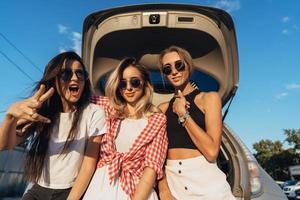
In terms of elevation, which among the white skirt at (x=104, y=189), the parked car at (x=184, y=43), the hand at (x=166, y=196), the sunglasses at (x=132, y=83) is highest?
the parked car at (x=184, y=43)

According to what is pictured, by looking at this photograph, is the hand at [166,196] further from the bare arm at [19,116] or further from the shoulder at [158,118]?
Answer: the bare arm at [19,116]

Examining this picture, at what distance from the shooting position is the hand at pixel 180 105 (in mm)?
2018

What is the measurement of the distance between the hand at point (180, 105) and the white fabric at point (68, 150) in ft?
1.49

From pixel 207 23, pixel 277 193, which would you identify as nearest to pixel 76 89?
pixel 207 23

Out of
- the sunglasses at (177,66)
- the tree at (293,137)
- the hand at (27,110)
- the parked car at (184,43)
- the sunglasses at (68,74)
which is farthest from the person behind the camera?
the tree at (293,137)

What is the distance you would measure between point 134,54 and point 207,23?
0.89m

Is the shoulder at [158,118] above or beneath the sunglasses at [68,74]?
beneath

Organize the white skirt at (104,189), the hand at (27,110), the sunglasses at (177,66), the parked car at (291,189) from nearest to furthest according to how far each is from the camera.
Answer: the hand at (27,110) < the white skirt at (104,189) < the sunglasses at (177,66) < the parked car at (291,189)

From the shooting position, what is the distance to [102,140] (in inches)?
82.2

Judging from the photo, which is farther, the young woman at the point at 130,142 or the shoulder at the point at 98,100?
the shoulder at the point at 98,100

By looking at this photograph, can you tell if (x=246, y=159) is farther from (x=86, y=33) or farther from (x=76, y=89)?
(x=86, y=33)

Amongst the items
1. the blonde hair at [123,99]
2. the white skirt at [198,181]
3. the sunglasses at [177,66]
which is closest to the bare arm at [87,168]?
the blonde hair at [123,99]

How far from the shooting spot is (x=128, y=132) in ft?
6.92

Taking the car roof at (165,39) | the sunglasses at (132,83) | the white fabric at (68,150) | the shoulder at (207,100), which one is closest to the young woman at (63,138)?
the white fabric at (68,150)
